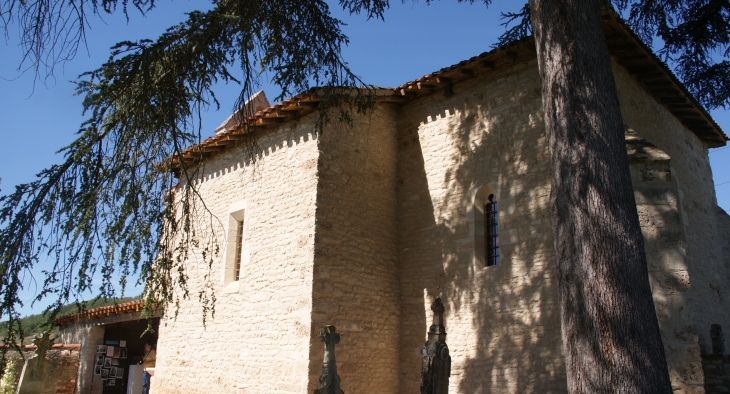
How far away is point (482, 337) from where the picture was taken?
27.5ft

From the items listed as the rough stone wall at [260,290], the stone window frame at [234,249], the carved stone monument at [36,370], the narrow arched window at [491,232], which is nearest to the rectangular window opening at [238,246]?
the stone window frame at [234,249]

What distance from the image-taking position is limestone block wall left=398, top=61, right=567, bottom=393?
25.8 ft

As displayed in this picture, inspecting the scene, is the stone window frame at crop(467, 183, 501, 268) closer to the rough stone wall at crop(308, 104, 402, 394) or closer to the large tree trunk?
the rough stone wall at crop(308, 104, 402, 394)

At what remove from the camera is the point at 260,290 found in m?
9.63

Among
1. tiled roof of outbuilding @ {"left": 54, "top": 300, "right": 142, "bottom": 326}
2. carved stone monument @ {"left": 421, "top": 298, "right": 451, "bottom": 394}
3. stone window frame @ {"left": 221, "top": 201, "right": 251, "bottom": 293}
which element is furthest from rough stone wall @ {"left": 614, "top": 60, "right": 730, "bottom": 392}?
tiled roof of outbuilding @ {"left": 54, "top": 300, "right": 142, "bottom": 326}

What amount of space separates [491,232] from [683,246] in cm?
302

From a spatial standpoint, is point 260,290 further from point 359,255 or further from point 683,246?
point 683,246

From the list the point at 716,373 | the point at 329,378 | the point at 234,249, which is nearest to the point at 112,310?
the point at 234,249

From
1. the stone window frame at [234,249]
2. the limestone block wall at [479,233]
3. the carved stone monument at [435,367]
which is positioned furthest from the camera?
the stone window frame at [234,249]

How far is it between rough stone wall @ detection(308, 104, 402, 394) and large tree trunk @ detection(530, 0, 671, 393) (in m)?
3.65

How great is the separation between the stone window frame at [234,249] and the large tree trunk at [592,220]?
6.54 metres

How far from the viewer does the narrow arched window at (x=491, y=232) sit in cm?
889

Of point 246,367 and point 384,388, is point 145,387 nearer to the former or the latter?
point 246,367

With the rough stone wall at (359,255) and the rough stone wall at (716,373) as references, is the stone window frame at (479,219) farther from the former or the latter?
the rough stone wall at (716,373)
